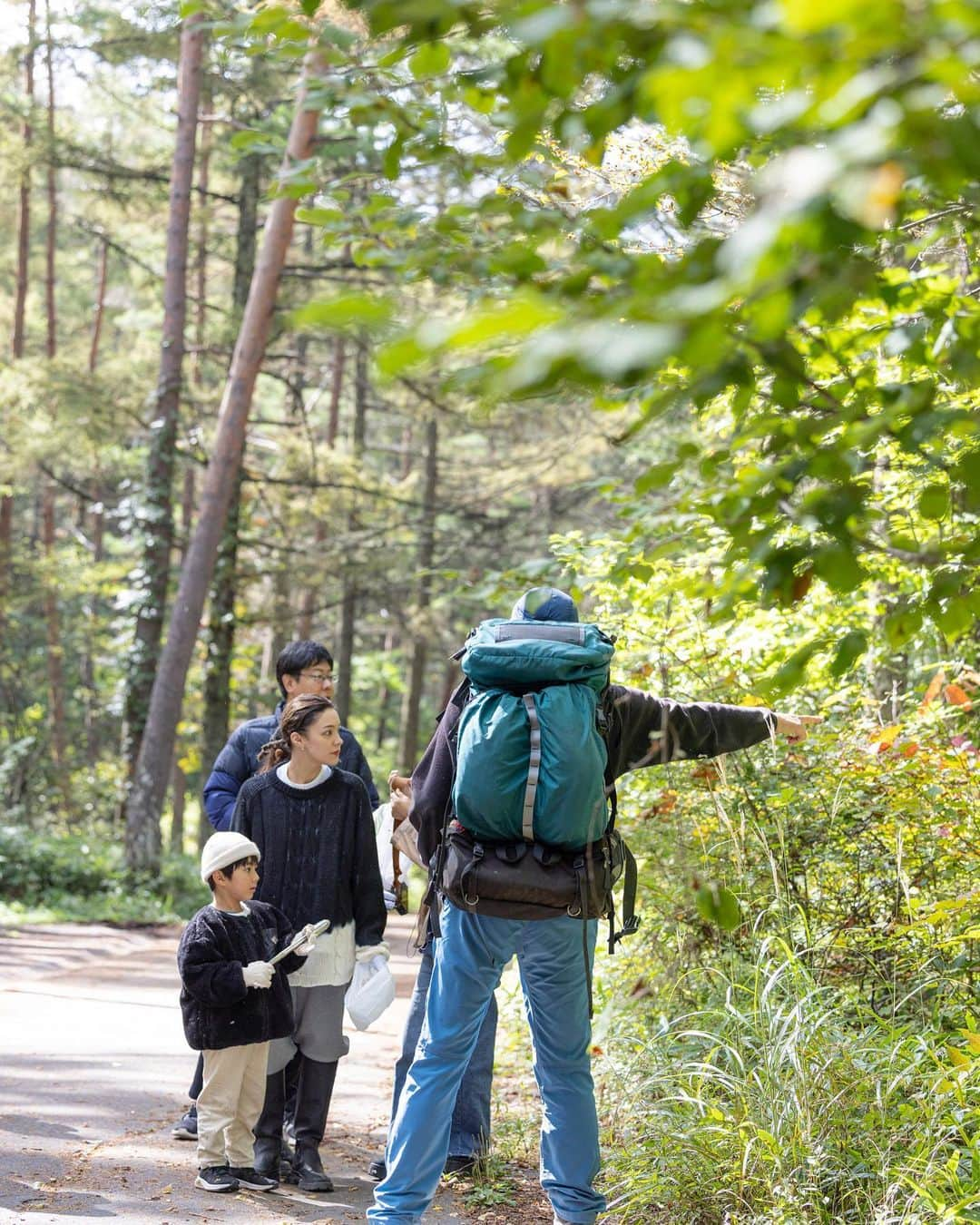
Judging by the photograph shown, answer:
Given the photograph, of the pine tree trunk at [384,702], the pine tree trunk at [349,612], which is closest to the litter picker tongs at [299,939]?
the pine tree trunk at [349,612]

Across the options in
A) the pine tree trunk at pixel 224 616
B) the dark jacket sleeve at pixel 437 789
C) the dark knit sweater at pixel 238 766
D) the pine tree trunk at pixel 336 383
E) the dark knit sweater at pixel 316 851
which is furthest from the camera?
the pine tree trunk at pixel 336 383

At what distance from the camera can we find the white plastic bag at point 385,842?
546 centimetres

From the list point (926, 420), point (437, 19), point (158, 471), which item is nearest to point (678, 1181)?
point (926, 420)

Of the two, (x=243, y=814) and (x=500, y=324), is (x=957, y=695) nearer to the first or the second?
(x=243, y=814)

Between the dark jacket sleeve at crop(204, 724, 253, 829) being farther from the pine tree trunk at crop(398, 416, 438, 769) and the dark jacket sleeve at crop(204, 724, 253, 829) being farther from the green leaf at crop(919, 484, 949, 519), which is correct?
the pine tree trunk at crop(398, 416, 438, 769)

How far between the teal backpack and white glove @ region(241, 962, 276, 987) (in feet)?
3.87

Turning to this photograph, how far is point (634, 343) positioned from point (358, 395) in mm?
24678

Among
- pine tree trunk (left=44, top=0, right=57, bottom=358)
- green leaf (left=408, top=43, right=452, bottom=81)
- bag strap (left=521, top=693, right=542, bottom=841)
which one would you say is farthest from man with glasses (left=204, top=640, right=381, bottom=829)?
pine tree trunk (left=44, top=0, right=57, bottom=358)

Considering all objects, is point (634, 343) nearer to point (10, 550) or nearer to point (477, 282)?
point (477, 282)

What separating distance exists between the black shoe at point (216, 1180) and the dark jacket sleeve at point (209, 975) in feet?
1.87

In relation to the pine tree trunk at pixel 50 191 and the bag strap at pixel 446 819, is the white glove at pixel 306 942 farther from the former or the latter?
the pine tree trunk at pixel 50 191

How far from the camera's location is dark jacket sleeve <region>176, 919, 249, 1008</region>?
182 inches

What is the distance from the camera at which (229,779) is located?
5.65 metres

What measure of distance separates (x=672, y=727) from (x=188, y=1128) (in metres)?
2.61
